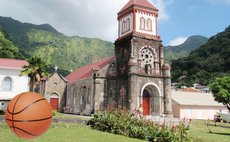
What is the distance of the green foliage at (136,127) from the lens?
1493cm

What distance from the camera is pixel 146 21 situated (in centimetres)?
3659

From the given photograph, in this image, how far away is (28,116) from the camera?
7.57 m

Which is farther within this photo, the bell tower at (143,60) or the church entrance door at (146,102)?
the church entrance door at (146,102)

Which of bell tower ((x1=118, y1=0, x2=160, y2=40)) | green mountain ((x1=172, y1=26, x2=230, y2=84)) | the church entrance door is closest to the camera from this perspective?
the church entrance door

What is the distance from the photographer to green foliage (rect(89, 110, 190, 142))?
588 inches

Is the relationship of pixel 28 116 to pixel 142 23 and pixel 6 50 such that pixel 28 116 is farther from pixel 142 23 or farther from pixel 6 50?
pixel 6 50

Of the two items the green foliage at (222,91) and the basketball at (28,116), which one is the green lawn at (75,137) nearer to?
the basketball at (28,116)

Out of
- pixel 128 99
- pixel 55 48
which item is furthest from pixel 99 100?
pixel 55 48

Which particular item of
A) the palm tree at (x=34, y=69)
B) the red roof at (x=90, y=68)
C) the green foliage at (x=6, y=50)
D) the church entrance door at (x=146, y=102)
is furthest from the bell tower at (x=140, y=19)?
the green foliage at (x=6, y=50)

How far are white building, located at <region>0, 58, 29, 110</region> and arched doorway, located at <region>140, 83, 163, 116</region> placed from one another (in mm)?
15557

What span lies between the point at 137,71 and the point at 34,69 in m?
13.1

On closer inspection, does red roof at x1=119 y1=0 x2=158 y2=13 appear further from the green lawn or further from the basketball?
the basketball

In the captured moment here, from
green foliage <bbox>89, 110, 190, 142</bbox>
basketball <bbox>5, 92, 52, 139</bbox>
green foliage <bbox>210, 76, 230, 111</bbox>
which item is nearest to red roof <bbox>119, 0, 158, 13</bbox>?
green foliage <bbox>210, 76, 230, 111</bbox>

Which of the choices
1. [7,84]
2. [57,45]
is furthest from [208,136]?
[57,45]
